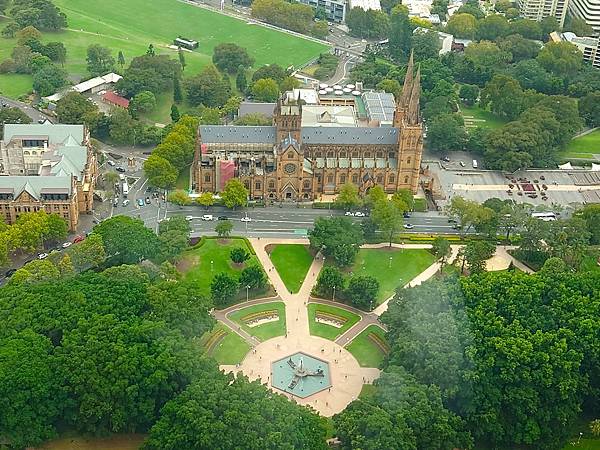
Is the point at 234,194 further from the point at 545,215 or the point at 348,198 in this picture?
the point at 545,215

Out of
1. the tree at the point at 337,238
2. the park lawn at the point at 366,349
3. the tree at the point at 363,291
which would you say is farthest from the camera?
the tree at the point at 337,238

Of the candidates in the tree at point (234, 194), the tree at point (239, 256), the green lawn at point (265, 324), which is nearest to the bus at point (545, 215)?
the tree at point (234, 194)

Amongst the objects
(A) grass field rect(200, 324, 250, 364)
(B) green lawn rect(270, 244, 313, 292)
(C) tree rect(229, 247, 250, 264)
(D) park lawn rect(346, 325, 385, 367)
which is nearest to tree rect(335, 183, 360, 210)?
(B) green lawn rect(270, 244, 313, 292)

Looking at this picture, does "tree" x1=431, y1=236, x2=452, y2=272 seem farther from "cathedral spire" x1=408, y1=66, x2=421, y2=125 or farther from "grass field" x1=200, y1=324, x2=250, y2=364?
"grass field" x1=200, y1=324, x2=250, y2=364

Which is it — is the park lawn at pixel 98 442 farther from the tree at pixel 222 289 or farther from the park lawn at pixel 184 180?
Answer: the park lawn at pixel 184 180

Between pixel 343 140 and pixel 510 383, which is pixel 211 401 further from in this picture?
pixel 343 140

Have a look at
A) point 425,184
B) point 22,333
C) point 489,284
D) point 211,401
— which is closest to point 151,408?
point 211,401

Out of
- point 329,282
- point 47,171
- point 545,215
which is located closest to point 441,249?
point 329,282
